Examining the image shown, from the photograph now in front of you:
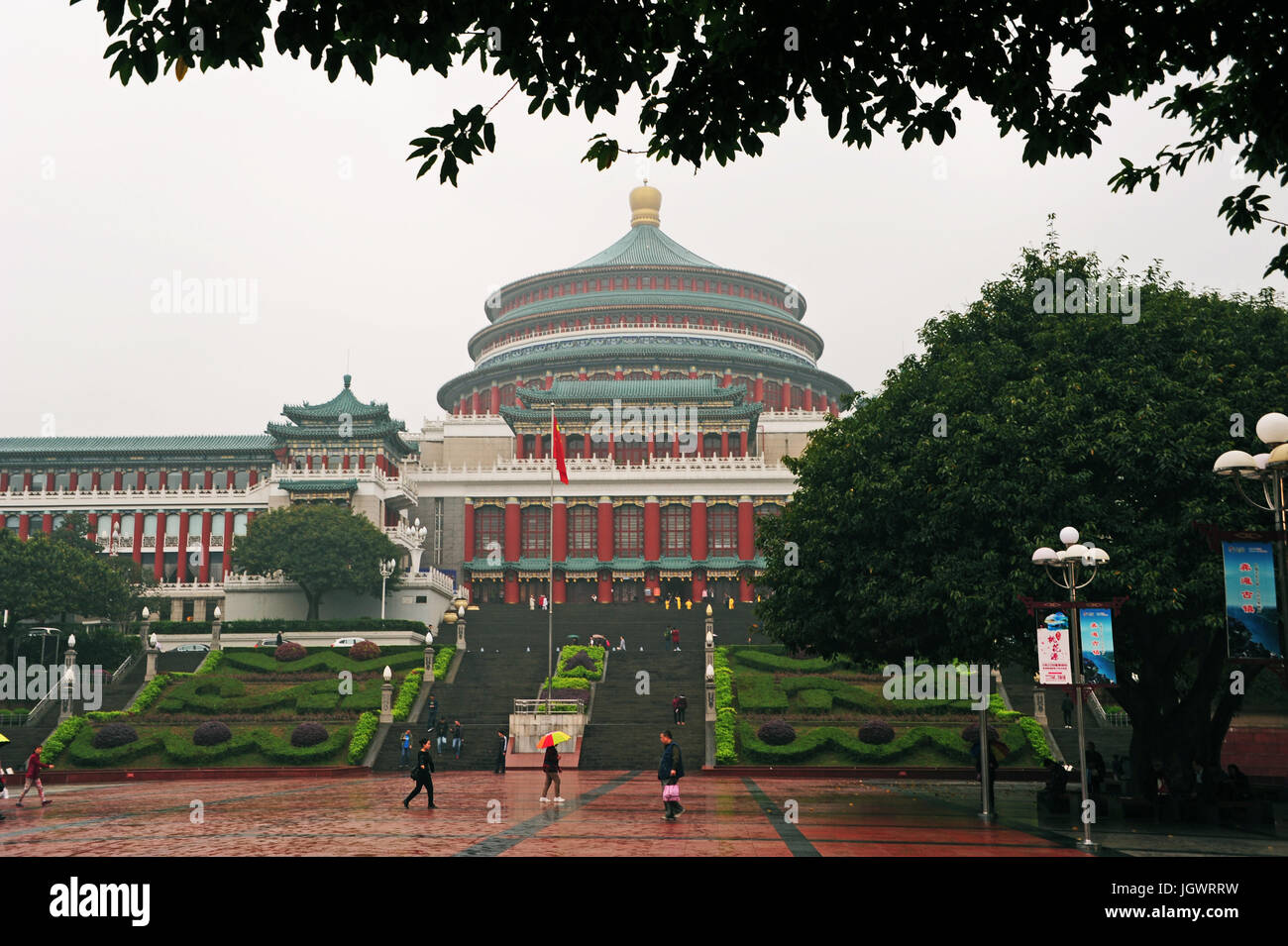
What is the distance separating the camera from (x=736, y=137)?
1039 centimetres

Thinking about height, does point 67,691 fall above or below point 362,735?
above

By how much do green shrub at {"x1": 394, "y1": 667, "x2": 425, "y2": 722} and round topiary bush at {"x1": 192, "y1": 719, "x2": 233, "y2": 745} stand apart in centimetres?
610

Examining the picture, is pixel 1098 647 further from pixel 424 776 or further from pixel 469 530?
pixel 469 530

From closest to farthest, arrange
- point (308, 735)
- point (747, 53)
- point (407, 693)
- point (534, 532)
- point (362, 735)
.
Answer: point (747, 53) → point (308, 735) → point (362, 735) → point (407, 693) → point (534, 532)

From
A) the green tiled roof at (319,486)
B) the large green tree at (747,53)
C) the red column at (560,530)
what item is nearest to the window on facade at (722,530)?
the red column at (560,530)

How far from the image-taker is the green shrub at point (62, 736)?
41.9 m

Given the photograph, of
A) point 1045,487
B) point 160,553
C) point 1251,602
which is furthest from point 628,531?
point 1251,602

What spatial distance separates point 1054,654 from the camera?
20.8 m

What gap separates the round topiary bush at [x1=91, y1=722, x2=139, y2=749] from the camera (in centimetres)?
4216

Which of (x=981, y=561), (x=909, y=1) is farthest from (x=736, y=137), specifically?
(x=981, y=561)

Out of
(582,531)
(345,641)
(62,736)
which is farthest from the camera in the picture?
(582,531)

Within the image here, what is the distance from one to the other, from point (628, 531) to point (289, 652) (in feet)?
89.7

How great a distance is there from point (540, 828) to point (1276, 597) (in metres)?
11.7
